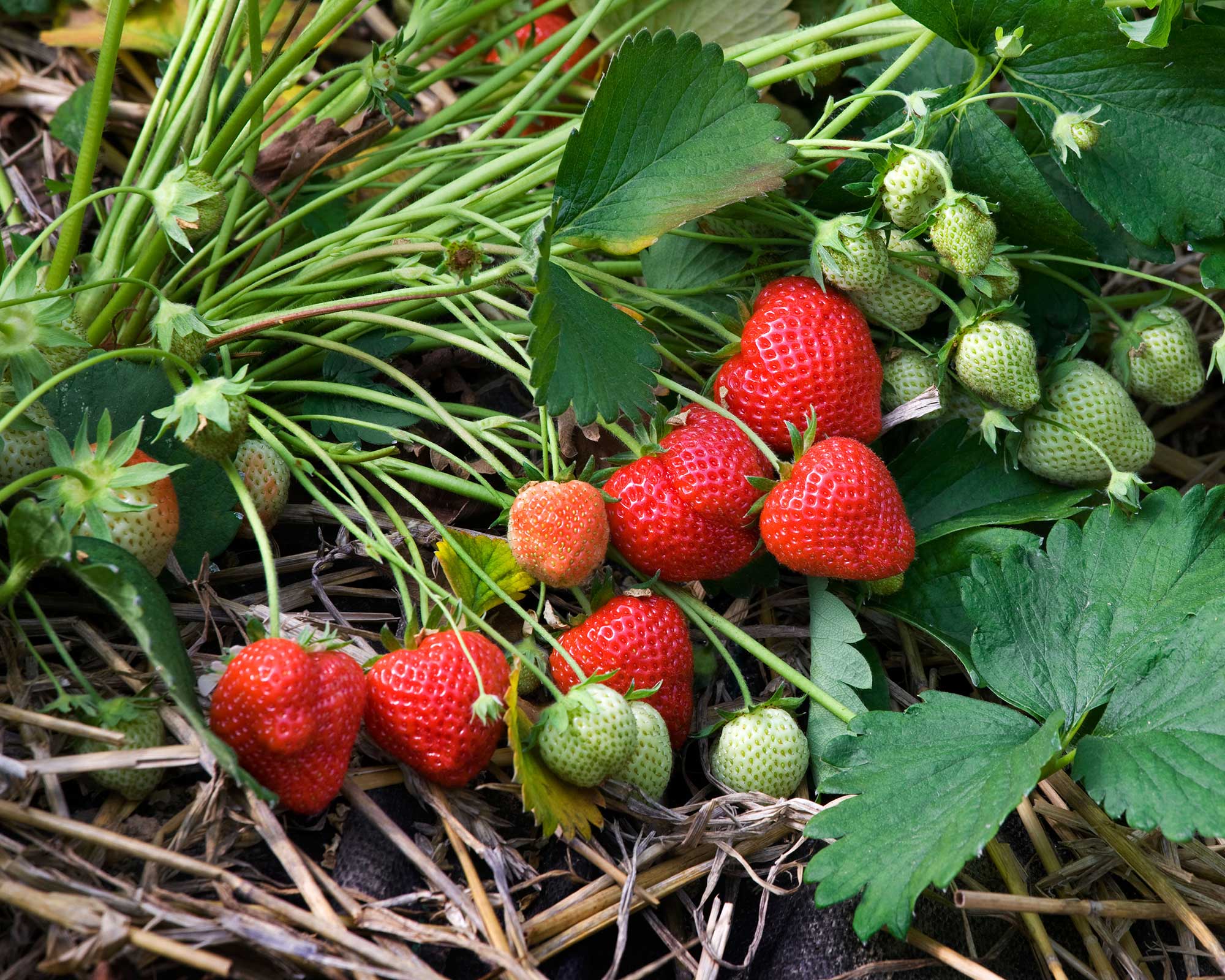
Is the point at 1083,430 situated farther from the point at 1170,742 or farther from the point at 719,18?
→ the point at 719,18

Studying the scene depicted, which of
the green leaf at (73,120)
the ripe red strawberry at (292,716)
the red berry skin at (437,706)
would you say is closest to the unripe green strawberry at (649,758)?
the red berry skin at (437,706)

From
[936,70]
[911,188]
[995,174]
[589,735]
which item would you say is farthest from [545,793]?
[936,70]

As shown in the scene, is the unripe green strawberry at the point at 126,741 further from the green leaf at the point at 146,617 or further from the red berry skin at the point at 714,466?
the red berry skin at the point at 714,466

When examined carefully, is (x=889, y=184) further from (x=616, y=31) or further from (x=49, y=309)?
(x=49, y=309)

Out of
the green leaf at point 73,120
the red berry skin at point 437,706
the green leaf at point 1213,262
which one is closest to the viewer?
the red berry skin at point 437,706

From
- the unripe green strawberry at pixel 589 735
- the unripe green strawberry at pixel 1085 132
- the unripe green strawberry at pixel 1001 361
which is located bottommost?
the unripe green strawberry at pixel 589 735

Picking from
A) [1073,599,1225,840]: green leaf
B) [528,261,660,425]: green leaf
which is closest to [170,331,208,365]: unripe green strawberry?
[528,261,660,425]: green leaf
